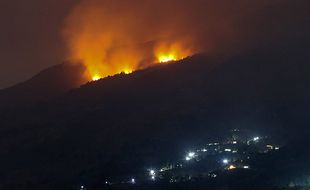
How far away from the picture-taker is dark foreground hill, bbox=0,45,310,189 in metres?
70.3

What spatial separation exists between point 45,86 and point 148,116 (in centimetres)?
4027

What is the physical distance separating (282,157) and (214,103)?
776 inches

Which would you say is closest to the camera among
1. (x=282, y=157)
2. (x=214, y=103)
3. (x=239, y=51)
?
(x=282, y=157)

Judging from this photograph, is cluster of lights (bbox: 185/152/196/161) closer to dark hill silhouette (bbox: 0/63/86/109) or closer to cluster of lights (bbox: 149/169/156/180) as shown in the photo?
cluster of lights (bbox: 149/169/156/180)

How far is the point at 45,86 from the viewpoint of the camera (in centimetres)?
11462

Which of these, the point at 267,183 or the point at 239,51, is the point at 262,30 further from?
the point at 267,183

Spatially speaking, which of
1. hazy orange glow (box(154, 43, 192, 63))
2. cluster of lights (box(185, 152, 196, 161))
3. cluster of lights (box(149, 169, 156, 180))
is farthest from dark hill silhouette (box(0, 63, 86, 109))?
cluster of lights (box(149, 169, 156, 180))

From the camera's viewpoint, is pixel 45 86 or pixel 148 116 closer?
pixel 148 116

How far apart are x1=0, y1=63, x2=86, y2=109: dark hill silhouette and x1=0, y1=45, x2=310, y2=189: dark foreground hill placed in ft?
43.3

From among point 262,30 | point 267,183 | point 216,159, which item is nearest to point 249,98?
point 216,159

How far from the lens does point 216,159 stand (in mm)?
64500

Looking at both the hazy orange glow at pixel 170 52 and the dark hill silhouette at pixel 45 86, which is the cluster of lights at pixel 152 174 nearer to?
the dark hill silhouette at pixel 45 86

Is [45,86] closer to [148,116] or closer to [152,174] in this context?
[148,116]

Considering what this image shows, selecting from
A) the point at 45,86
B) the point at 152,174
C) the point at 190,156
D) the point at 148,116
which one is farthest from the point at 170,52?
the point at 152,174
